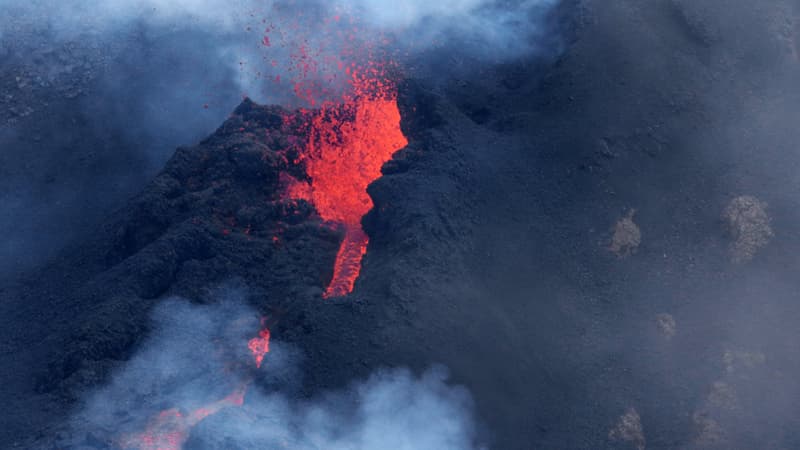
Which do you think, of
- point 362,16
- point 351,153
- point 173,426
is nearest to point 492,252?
point 351,153

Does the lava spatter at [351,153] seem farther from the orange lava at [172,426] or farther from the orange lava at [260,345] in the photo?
the orange lava at [172,426]

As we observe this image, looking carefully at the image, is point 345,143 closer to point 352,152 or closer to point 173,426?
point 352,152

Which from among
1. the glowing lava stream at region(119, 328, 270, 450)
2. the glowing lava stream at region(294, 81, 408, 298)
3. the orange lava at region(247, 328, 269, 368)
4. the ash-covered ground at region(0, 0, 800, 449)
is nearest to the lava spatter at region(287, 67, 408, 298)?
the glowing lava stream at region(294, 81, 408, 298)

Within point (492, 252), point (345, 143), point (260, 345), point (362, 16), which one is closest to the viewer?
point (260, 345)

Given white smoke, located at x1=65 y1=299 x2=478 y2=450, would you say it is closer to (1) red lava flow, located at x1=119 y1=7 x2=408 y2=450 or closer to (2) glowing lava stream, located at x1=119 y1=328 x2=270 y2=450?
(2) glowing lava stream, located at x1=119 y1=328 x2=270 y2=450

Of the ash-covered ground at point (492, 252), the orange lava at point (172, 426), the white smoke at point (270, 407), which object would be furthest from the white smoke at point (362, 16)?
the orange lava at point (172, 426)
